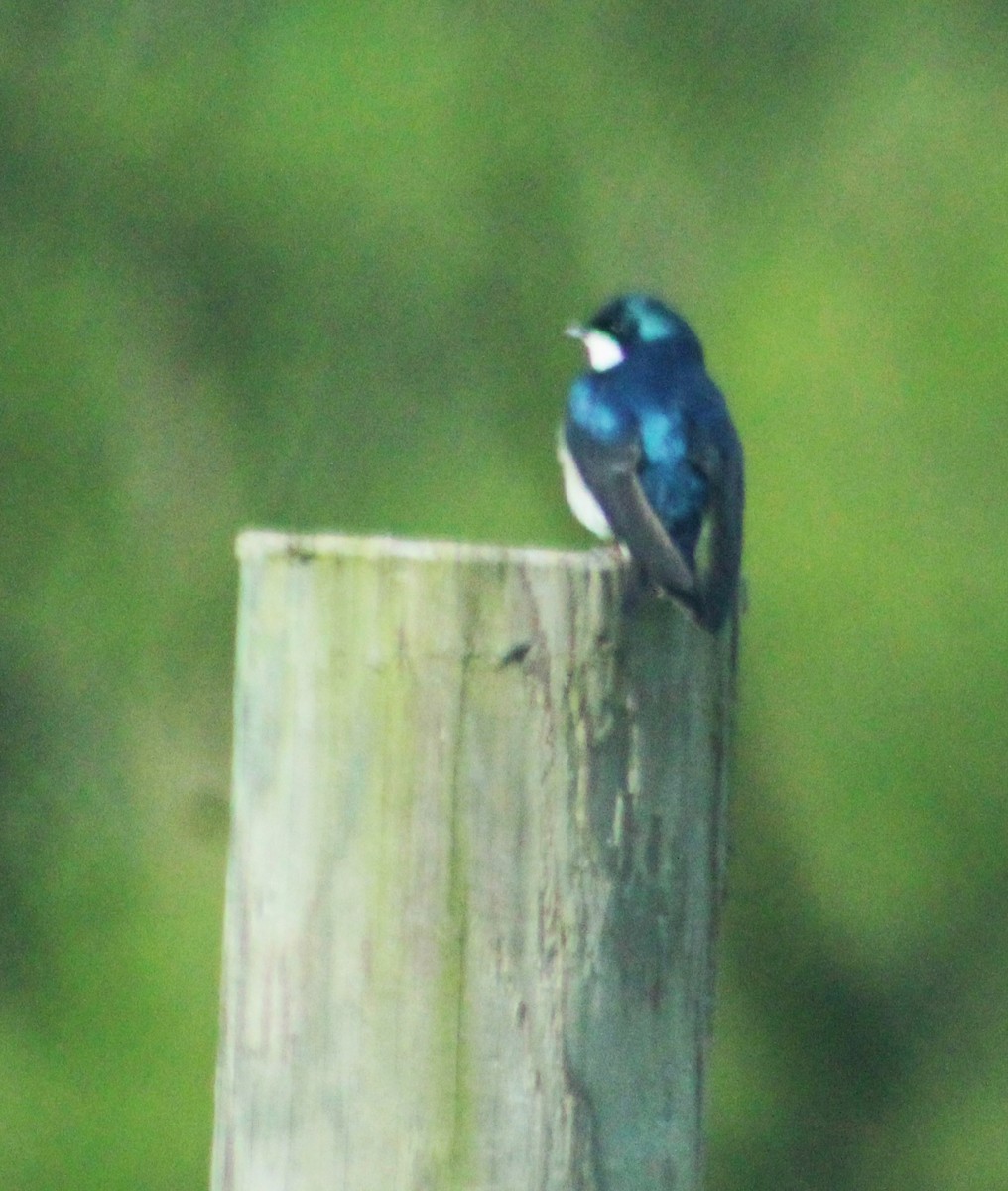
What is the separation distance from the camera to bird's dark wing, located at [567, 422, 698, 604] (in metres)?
2.18

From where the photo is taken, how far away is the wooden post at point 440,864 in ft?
4.90

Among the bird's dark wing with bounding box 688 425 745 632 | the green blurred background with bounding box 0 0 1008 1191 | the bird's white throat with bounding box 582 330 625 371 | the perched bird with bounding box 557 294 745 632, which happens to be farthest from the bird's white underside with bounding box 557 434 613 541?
the green blurred background with bounding box 0 0 1008 1191

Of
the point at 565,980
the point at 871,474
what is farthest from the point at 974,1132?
the point at 565,980

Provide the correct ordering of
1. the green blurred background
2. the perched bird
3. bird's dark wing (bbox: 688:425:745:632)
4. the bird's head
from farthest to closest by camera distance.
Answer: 1. the green blurred background
2. the bird's head
3. the perched bird
4. bird's dark wing (bbox: 688:425:745:632)

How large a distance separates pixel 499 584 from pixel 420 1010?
254mm

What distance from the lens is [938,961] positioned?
18.6ft

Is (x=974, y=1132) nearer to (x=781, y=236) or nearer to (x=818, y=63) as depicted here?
(x=781, y=236)

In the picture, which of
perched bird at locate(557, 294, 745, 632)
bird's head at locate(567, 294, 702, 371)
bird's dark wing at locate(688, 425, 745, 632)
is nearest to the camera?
bird's dark wing at locate(688, 425, 745, 632)

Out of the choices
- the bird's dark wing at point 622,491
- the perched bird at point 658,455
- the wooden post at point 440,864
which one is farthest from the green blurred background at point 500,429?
the wooden post at point 440,864

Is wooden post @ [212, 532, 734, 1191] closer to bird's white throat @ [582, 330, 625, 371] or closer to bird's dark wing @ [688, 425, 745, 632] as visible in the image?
bird's dark wing @ [688, 425, 745, 632]

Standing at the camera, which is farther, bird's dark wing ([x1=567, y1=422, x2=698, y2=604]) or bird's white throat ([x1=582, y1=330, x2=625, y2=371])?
bird's white throat ([x1=582, y1=330, x2=625, y2=371])

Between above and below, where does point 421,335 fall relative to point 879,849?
above

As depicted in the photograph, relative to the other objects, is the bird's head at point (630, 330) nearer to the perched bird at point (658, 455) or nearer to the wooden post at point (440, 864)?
the perched bird at point (658, 455)

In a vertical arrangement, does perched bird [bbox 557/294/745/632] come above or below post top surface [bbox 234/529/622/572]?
above
